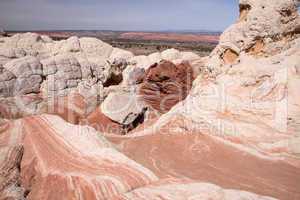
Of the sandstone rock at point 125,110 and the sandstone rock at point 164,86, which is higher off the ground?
the sandstone rock at point 164,86

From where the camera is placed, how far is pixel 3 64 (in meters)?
8.35

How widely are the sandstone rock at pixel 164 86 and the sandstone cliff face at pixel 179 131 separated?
50 mm

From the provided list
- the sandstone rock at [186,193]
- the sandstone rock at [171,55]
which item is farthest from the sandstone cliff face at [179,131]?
the sandstone rock at [171,55]

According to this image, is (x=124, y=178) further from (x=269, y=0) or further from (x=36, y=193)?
(x=269, y=0)

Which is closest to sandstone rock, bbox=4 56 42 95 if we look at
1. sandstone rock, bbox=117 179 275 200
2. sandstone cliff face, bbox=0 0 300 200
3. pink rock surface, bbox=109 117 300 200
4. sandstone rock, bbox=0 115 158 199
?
sandstone cliff face, bbox=0 0 300 200

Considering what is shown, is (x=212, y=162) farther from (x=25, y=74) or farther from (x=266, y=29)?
(x=25, y=74)

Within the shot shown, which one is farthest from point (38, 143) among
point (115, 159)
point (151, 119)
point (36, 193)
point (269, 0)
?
point (269, 0)

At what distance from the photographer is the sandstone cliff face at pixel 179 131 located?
4008 mm

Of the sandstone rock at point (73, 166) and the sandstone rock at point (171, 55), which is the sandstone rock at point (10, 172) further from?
the sandstone rock at point (171, 55)

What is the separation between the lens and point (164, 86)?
28.9 feet

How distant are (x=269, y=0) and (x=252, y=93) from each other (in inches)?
81.1

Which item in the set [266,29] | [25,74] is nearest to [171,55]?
[25,74]

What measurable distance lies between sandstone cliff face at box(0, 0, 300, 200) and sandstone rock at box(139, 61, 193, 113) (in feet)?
0.16

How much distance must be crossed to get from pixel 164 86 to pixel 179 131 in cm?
308
